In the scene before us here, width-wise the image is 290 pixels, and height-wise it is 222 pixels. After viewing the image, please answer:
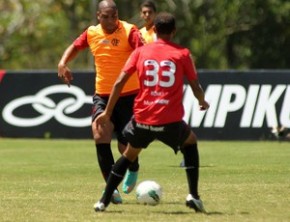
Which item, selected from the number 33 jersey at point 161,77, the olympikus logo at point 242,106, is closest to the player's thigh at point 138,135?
the number 33 jersey at point 161,77

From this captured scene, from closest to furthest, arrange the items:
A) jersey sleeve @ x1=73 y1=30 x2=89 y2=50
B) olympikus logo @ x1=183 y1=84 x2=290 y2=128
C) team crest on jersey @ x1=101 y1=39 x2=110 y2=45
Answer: team crest on jersey @ x1=101 y1=39 x2=110 y2=45 → jersey sleeve @ x1=73 y1=30 x2=89 y2=50 → olympikus logo @ x1=183 y1=84 x2=290 y2=128

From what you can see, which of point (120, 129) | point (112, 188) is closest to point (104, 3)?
point (120, 129)

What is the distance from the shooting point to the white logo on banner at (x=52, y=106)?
25359mm

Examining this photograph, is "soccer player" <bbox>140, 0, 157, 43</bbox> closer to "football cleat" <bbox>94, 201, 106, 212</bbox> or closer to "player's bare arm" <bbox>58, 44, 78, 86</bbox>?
"player's bare arm" <bbox>58, 44, 78, 86</bbox>

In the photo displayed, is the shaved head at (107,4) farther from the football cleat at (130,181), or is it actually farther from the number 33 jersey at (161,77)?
the football cleat at (130,181)

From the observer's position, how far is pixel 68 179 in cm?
1525

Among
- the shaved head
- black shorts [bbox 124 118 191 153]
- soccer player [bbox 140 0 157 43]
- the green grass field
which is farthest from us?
soccer player [bbox 140 0 157 43]

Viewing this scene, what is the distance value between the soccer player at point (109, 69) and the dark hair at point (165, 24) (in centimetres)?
160

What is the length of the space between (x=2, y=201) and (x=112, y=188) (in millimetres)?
1756

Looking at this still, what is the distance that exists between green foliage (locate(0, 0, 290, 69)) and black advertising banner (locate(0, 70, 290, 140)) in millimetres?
12094

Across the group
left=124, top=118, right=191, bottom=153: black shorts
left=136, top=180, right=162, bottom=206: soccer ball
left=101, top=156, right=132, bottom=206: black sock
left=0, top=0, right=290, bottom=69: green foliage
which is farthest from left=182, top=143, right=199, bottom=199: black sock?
left=0, top=0, right=290, bottom=69: green foliage

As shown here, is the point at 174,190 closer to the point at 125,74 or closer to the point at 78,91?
the point at 125,74

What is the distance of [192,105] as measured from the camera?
2444 centimetres

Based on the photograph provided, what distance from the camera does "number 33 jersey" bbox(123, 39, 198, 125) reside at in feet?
35.0
